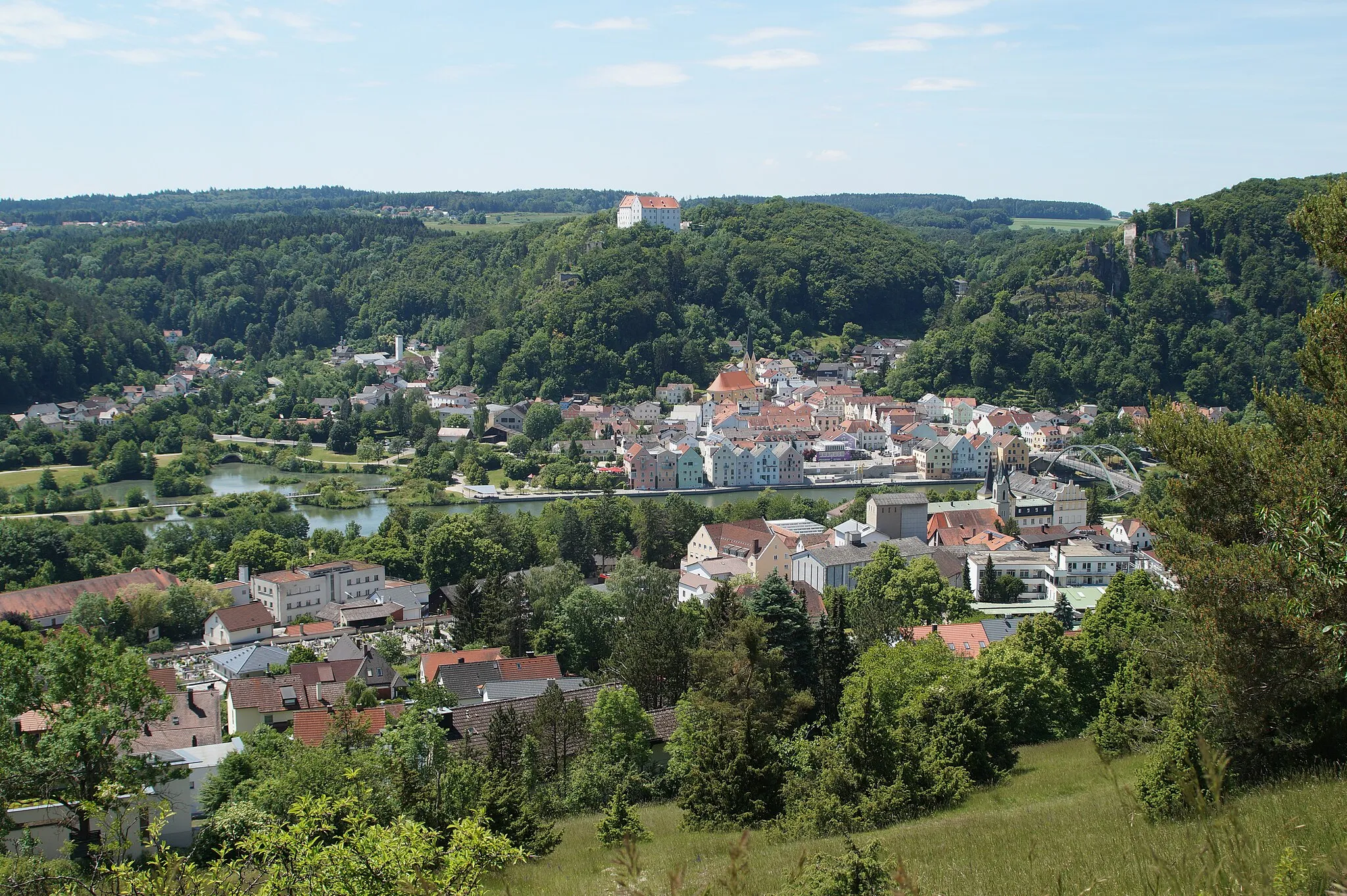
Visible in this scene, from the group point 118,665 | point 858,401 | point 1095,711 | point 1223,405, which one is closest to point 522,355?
point 858,401

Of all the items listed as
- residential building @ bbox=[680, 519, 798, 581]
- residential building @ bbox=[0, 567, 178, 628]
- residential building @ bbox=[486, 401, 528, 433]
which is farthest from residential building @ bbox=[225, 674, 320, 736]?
residential building @ bbox=[486, 401, 528, 433]

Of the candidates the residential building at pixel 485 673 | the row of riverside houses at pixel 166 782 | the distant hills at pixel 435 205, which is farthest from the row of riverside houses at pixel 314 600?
the distant hills at pixel 435 205

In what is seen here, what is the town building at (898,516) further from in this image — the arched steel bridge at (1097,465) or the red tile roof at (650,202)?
the red tile roof at (650,202)

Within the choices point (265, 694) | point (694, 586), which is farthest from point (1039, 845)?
point (694, 586)

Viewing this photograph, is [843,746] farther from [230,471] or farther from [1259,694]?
[230,471]

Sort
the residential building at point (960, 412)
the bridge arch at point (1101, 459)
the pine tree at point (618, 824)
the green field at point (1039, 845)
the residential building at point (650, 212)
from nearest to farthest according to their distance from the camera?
1. the green field at point (1039, 845)
2. the pine tree at point (618, 824)
3. the bridge arch at point (1101, 459)
4. the residential building at point (960, 412)
5. the residential building at point (650, 212)

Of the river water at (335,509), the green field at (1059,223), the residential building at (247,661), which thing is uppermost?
the green field at (1059,223)
